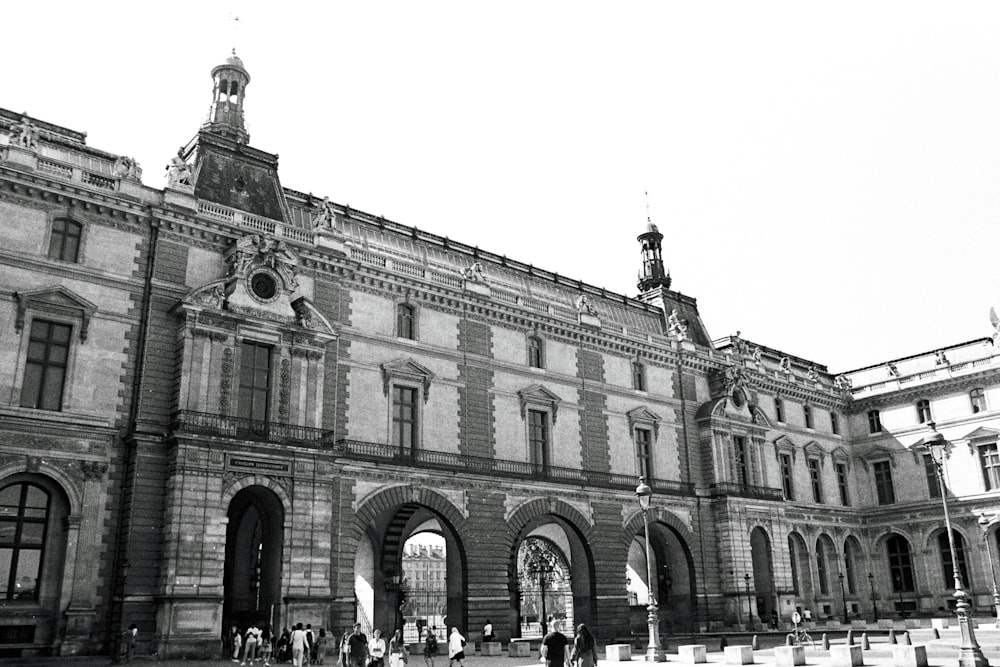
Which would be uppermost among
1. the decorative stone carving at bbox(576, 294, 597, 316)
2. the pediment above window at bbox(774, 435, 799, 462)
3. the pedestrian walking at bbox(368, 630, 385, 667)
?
the decorative stone carving at bbox(576, 294, 597, 316)

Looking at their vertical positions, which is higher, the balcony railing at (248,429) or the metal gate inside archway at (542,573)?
the balcony railing at (248,429)

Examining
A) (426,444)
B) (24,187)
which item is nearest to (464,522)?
(426,444)

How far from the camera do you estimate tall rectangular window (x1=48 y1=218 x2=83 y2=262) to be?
103 feet

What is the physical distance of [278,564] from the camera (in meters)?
32.1

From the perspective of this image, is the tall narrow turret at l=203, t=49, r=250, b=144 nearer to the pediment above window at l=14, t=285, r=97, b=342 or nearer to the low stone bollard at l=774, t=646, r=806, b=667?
the pediment above window at l=14, t=285, r=97, b=342

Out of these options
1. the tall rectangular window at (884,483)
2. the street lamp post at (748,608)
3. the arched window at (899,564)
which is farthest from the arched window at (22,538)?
the tall rectangular window at (884,483)

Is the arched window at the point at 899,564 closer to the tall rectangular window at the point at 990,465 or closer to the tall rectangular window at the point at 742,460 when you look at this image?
the tall rectangular window at the point at 990,465

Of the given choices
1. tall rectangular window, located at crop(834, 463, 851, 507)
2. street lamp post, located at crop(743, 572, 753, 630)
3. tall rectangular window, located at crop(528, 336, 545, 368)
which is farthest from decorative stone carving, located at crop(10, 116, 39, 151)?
tall rectangular window, located at crop(834, 463, 851, 507)

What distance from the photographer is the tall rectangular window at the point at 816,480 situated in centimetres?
6028

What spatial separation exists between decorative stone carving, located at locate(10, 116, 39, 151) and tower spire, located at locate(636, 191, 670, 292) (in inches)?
1549

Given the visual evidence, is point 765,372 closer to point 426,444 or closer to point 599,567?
point 599,567

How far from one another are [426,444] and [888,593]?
1559 inches

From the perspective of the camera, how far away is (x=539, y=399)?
44.2 m

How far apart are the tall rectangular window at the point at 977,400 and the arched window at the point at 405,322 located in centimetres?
4107
